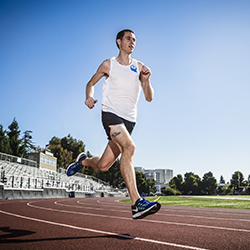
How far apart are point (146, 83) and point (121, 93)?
1.59 feet

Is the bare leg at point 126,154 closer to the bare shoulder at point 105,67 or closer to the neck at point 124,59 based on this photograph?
the bare shoulder at point 105,67

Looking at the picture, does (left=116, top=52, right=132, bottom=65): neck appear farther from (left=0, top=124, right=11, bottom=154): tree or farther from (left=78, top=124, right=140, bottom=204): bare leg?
(left=0, top=124, right=11, bottom=154): tree

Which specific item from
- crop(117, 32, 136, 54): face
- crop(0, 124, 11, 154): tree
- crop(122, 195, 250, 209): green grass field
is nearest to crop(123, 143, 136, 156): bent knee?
crop(117, 32, 136, 54): face

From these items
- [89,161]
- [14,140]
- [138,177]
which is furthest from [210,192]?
[89,161]

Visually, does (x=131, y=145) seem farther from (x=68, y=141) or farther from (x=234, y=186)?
(x=234, y=186)

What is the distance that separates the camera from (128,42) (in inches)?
149

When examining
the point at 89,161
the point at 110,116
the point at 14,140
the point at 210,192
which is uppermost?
the point at 14,140

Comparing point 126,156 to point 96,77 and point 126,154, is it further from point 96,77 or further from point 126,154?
point 96,77

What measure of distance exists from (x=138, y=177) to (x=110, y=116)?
70.2m

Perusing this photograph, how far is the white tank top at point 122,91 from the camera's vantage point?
3654 mm

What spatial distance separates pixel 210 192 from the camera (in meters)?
79.1

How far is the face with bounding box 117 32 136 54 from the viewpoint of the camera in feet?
12.4

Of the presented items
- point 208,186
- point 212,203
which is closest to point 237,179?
point 208,186

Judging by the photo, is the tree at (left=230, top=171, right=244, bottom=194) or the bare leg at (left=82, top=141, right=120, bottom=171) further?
the tree at (left=230, top=171, right=244, bottom=194)
